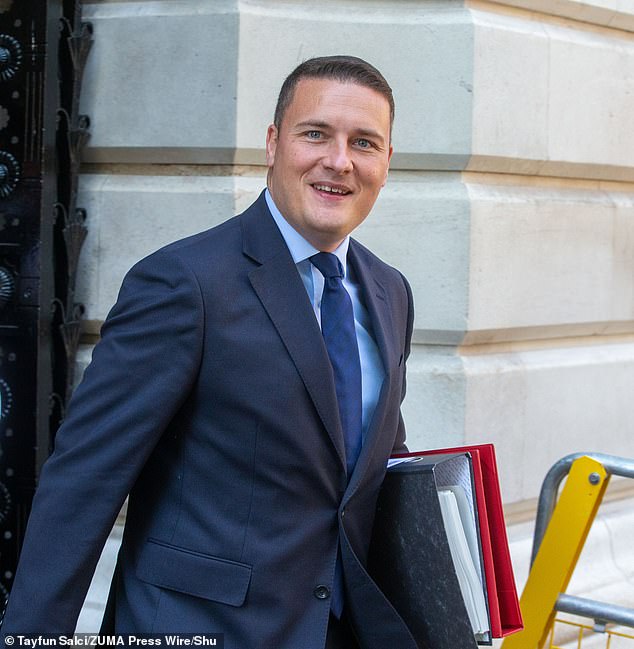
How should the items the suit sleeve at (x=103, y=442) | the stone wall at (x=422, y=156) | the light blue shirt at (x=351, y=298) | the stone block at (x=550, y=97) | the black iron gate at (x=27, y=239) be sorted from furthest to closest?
1. the stone block at (x=550, y=97)
2. the stone wall at (x=422, y=156)
3. the black iron gate at (x=27, y=239)
4. the light blue shirt at (x=351, y=298)
5. the suit sleeve at (x=103, y=442)

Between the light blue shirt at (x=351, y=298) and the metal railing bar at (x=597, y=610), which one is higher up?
the light blue shirt at (x=351, y=298)

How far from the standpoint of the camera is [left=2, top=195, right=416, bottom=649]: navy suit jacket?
196 cm

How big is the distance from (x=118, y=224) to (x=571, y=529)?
185 cm

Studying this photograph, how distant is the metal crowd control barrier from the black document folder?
824mm

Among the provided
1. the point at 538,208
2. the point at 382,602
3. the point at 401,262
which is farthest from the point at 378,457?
the point at 538,208

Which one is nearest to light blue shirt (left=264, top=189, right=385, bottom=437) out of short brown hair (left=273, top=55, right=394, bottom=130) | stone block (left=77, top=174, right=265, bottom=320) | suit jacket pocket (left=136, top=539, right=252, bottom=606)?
short brown hair (left=273, top=55, right=394, bottom=130)

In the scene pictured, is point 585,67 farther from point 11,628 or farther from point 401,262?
point 11,628

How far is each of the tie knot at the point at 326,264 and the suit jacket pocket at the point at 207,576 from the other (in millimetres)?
600

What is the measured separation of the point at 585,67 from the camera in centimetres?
418

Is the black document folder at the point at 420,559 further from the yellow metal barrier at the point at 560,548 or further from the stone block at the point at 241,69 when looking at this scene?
the stone block at the point at 241,69

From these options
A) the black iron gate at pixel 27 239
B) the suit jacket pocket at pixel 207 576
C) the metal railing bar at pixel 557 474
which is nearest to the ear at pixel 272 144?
the suit jacket pocket at pixel 207 576

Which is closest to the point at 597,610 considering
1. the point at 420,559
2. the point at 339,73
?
the point at 420,559

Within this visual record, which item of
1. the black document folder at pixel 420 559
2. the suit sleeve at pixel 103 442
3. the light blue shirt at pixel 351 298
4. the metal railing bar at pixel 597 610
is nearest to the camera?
the suit sleeve at pixel 103 442

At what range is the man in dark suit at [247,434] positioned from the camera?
1.97 metres
